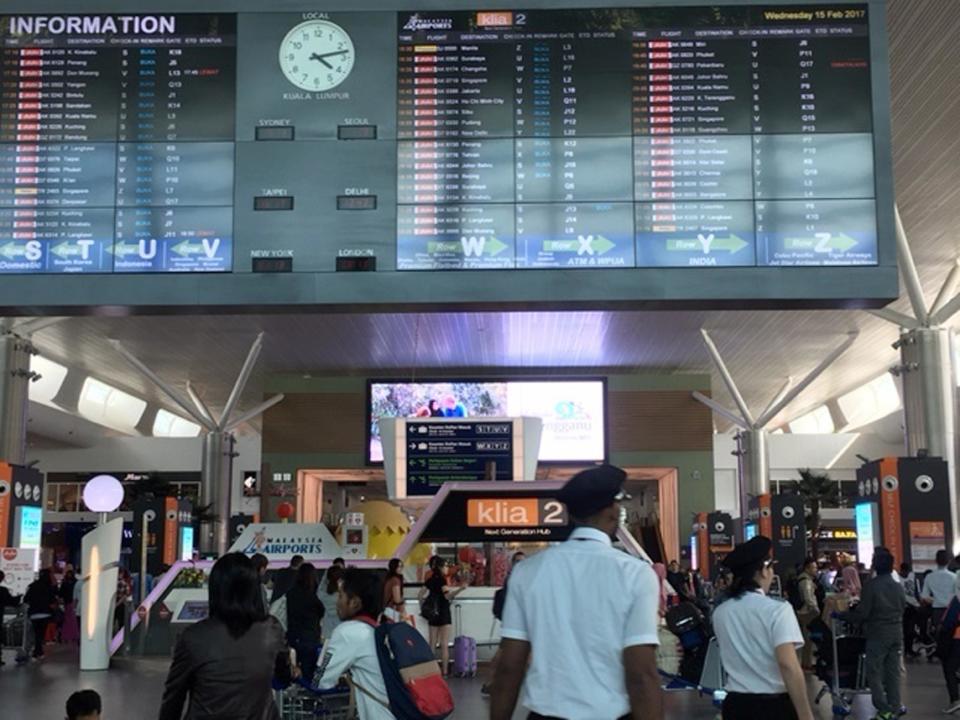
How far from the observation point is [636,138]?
841 centimetres

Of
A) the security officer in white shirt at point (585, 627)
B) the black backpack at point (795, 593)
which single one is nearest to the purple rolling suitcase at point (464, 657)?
the black backpack at point (795, 593)

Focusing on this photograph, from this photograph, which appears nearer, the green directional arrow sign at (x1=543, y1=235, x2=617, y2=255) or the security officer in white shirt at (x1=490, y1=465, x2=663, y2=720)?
the security officer in white shirt at (x1=490, y1=465, x2=663, y2=720)

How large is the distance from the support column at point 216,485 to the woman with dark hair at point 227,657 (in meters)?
35.2

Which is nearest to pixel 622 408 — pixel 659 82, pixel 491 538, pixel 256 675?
pixel 491 538

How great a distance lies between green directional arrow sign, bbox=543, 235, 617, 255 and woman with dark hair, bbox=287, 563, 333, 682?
11.9ft

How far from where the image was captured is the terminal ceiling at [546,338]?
79.0ft

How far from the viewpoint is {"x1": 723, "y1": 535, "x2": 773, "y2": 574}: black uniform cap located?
17.0 feet

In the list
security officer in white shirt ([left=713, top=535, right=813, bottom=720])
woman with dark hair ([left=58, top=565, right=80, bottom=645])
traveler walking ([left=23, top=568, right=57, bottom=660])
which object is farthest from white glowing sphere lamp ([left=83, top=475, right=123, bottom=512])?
security officer in white shirt ([left=713, top=535, right=813, bottom=720])

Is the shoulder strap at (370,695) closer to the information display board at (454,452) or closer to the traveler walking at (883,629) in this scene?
the traveler walking at (883,629)

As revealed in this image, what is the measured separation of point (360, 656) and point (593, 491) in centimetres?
217

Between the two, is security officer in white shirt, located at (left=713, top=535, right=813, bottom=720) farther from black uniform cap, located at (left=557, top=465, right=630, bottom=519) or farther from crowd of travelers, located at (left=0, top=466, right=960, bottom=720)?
black uniform cap, located at (left=557, top=465, right=630, bottom=519)

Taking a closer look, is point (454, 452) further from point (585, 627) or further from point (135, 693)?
point (585, 627)

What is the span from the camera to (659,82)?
8.47 meters

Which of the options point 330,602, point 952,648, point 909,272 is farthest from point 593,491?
point 909,272
